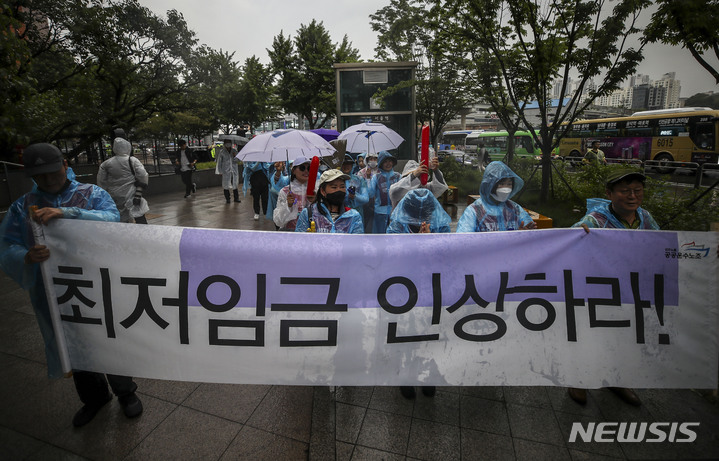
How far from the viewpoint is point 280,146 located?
4.68m

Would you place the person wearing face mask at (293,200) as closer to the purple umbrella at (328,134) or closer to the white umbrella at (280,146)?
the white umbrella at (280,146)

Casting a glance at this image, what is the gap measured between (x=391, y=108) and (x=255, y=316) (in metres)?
11.7

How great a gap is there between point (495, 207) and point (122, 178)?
515 cm

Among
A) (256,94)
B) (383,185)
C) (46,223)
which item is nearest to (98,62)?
(383,185)

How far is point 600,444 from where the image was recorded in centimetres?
246

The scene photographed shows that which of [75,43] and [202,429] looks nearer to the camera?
[202,429]

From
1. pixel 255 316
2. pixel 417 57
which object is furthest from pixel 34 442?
pixel 417 57

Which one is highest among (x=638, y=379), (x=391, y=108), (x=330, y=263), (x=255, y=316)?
(x=391, y=108)

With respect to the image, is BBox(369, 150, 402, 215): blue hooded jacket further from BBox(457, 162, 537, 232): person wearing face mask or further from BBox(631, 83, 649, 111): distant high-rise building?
BBox(631, 83, 649, 111): distant high-rise building

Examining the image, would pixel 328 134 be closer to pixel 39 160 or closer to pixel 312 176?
pixel 312 176

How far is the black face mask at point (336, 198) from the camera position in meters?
3.20

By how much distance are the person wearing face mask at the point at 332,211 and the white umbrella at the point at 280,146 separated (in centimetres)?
161

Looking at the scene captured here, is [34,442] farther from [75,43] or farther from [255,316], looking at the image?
[75,43]

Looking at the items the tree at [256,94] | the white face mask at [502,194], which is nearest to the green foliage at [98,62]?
the white face mask at [502,194]
